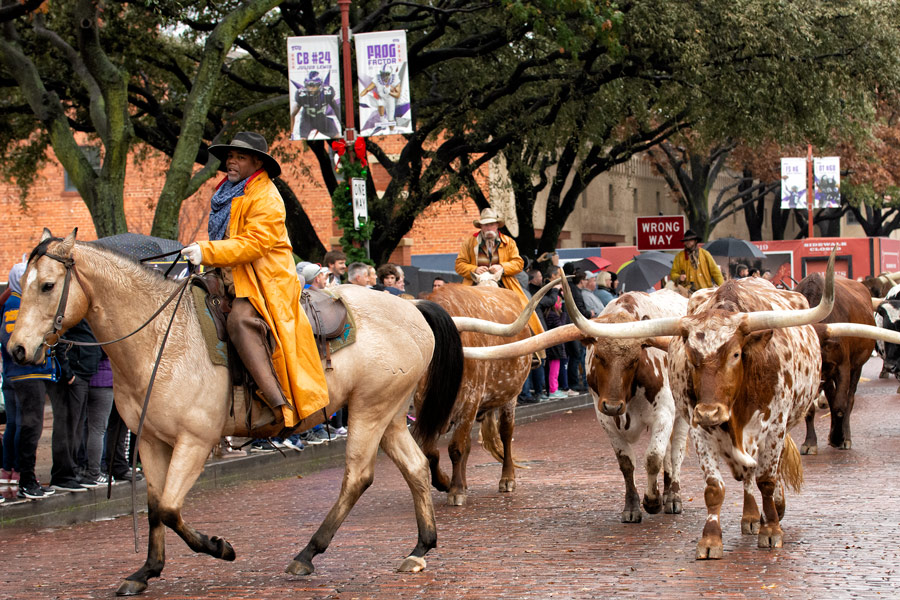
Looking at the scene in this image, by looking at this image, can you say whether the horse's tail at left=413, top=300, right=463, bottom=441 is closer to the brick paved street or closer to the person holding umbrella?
the brick paved street

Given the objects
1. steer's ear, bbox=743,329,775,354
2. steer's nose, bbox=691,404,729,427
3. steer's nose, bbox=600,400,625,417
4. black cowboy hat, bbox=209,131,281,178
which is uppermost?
black cowboy hat, bbox=209,131,281,178

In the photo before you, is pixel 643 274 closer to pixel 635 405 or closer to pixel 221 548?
pixel 635 405

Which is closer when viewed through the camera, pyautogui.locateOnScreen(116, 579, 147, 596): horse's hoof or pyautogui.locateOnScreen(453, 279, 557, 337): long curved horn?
pyautogui.locateOnScreen(116, 579, 147, 596): horse's hoof

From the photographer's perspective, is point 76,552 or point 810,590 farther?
point 76,552

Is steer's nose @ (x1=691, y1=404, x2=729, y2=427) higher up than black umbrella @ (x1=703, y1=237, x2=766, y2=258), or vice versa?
black umbrella @ (x1=703, y1=237, x2=766, y2=258)

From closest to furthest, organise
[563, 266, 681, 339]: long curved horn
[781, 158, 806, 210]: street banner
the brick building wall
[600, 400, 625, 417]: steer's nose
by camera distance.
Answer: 1. [563, 266, 681, 339]: long curved horn
2. [600, 400, 625, 417]: steer's nose
3. the brick building wall
4. [781, 158, 806, 210]: street banner

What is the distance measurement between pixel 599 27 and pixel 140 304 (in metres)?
12.9

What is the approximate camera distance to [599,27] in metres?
18.6

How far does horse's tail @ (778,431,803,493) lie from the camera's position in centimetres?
860

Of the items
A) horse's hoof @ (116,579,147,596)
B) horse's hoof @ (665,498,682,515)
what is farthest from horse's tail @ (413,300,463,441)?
horse's hoof @ (116,579,147,596)

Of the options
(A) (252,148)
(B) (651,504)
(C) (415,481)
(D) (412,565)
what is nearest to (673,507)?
(B) (651,504)

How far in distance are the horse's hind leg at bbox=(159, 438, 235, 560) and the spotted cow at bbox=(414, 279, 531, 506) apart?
2779mm

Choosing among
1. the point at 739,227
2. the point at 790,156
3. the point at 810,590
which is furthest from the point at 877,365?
the point at 739,227

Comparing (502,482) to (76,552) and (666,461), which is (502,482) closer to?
(666,461)
